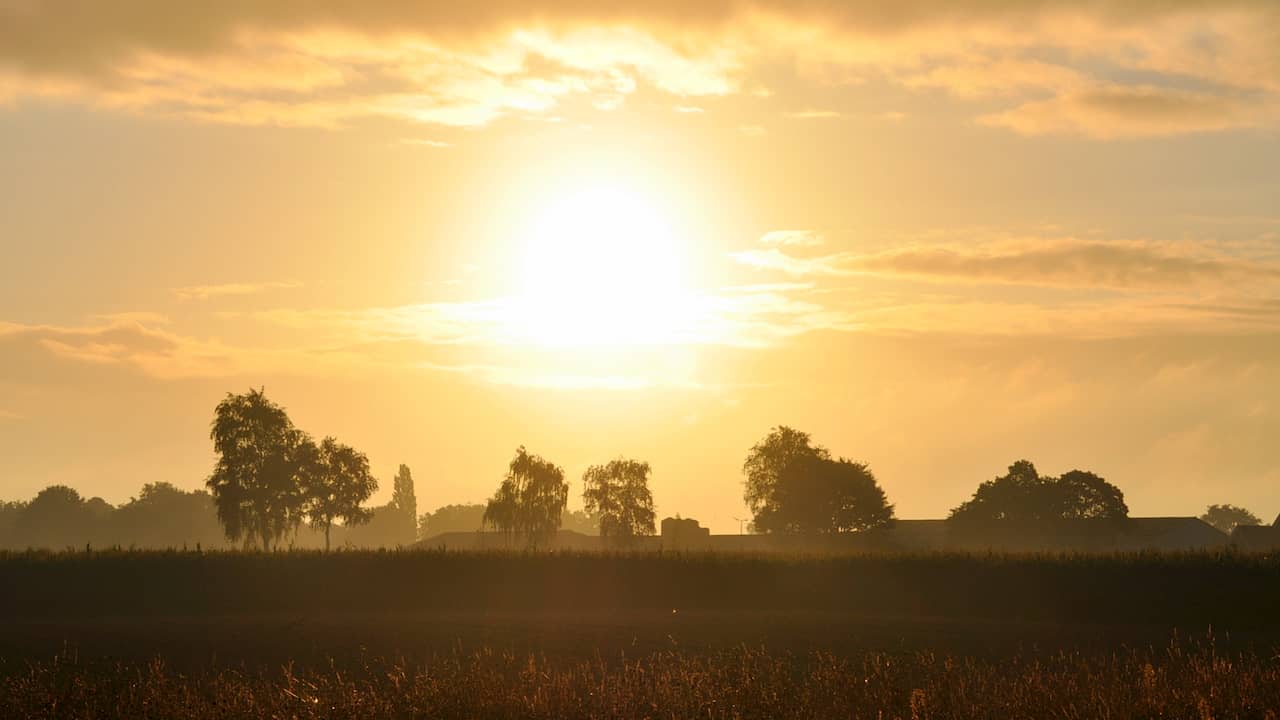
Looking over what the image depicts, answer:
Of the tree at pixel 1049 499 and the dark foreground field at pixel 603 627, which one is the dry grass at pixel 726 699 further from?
the tree at pixel 1049 499

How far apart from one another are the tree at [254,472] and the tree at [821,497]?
5622 cm

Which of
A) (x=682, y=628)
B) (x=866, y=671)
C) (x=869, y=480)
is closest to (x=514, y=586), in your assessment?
(x=682, y=628)

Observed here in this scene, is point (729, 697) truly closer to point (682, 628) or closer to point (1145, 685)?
point (1145, 685)

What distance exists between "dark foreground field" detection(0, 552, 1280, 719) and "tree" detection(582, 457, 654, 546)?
64.7m

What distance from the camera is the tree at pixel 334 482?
396ft

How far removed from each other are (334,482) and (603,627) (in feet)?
238

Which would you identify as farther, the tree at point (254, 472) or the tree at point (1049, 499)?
the tree at point (1049, 499)

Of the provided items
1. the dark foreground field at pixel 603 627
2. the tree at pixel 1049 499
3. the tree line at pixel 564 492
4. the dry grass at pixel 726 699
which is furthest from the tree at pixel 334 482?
the dry grass at pixel 726 699

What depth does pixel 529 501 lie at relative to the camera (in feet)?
413

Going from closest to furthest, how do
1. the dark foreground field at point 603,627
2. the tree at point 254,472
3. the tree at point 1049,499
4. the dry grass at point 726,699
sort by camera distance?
1. the dry grass at point 726,699
2. the dark foreground field at point 603,627
3. the tree at point 254,472
4. the tree at point 1049,499

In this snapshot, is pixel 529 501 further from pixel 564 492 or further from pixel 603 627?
pixel 603 627

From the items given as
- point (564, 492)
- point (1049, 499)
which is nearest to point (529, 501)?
point (564, 492)

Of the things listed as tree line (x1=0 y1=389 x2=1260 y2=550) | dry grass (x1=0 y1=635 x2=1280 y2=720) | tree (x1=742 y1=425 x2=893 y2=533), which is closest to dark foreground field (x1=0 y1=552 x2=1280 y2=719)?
dry grass (x1=0 y1=635 x2=1280 y2=720)

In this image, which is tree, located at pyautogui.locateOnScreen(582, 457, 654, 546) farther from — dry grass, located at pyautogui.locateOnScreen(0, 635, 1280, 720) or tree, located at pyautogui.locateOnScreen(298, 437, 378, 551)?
dry grass, located at pyautogui.locateOnScreen(0, 635, 1280, 720)
